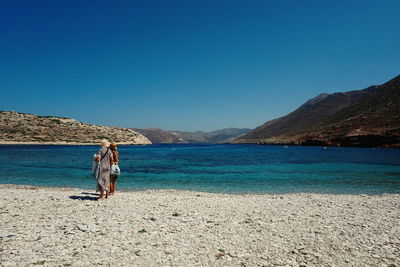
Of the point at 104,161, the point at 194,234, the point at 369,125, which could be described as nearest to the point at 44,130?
the point at 104,161

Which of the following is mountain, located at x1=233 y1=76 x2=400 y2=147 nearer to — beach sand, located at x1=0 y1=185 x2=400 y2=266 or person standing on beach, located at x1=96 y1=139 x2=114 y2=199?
beach sand, located at x1=0 y1=185 x2=400 y2=266

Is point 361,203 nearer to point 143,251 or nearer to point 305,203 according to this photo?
point 305,203

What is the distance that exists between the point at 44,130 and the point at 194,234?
153 m

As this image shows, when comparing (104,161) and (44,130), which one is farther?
(44,130)

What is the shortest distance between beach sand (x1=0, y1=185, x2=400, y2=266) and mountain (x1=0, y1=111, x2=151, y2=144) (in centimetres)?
13424

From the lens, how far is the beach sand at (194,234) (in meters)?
6.79

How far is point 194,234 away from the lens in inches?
336

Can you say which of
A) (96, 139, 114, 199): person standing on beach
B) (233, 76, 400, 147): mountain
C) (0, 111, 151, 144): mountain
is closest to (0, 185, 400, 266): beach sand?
(96, 139, 114, 199): person standing on beach

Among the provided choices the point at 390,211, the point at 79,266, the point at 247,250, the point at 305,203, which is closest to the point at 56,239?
the point at 79,266

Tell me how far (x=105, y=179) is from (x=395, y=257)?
1238 centimetres

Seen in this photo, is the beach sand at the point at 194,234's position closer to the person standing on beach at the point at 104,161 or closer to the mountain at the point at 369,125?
the person standing on beach at the point at 104,161

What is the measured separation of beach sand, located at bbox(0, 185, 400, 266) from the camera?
22.3ft

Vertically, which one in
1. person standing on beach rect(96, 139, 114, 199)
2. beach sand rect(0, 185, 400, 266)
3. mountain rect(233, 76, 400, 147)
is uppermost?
mountain rect(233, 76, 400, 147)

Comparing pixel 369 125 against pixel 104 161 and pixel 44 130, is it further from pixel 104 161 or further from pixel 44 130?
pixel 44 130
